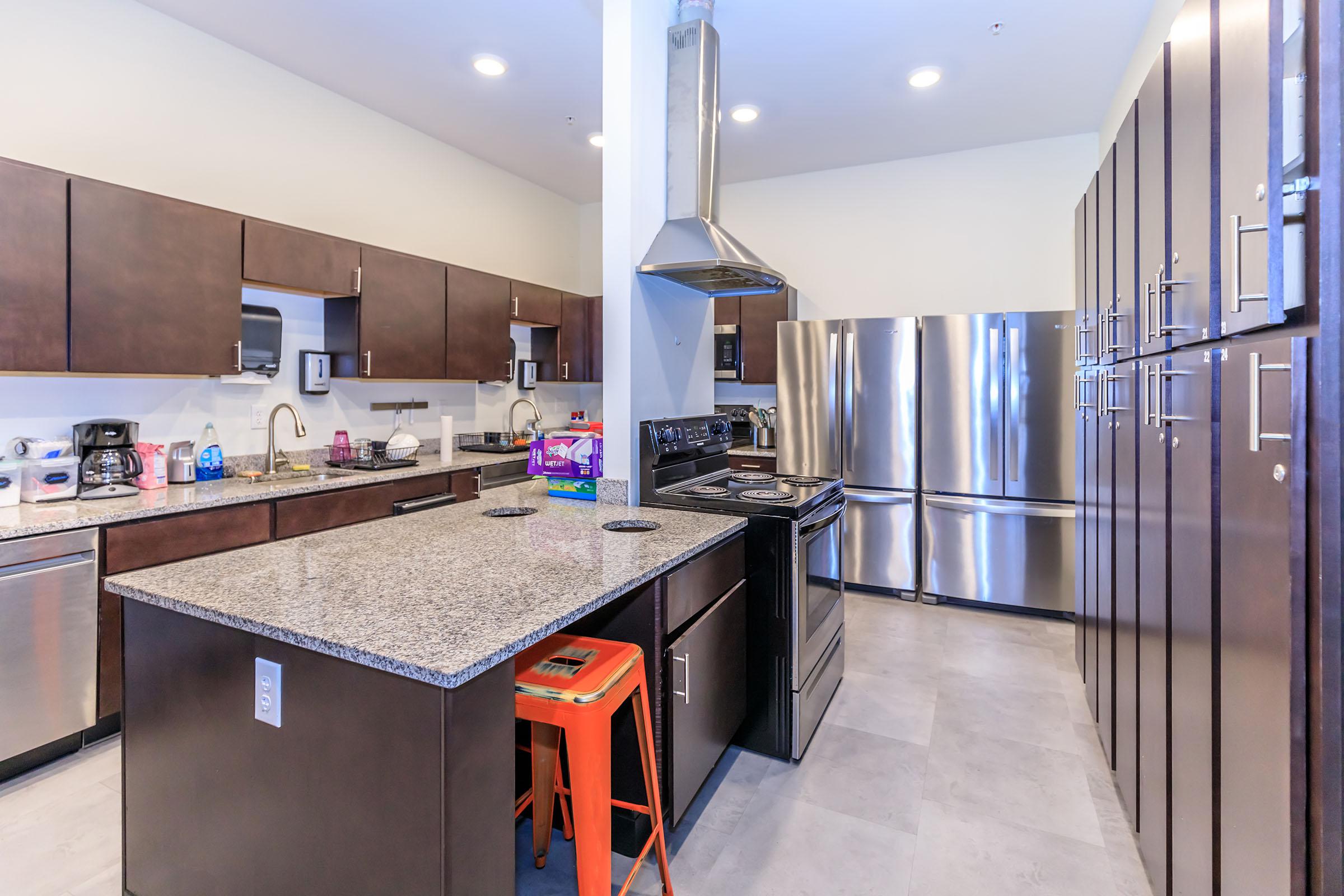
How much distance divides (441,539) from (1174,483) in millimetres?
1876

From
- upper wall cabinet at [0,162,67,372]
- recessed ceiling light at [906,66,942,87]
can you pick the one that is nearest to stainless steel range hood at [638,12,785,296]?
recessed ceiling light at [906,66,942,87]

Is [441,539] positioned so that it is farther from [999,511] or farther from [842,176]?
[842,176]

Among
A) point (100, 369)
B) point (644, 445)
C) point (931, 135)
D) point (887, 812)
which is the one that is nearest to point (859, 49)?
point (931, 135)

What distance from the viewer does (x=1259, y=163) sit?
972 millimetres

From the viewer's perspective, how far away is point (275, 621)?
3.90 feet

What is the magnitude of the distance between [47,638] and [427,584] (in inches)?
72.5

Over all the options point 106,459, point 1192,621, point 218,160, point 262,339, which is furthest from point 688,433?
point 218,160

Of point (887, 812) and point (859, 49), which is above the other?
Result: point (859, 49)

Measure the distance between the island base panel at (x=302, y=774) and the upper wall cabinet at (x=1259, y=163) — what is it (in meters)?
1.39

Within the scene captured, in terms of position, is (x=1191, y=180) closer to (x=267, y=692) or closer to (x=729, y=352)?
(x=267, y=692)

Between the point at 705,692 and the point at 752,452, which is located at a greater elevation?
the point at 752,452

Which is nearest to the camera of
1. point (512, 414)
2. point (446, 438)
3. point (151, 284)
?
point (151, 284)

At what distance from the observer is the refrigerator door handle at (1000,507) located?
3.80m

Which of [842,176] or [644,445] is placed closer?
[644,445]
